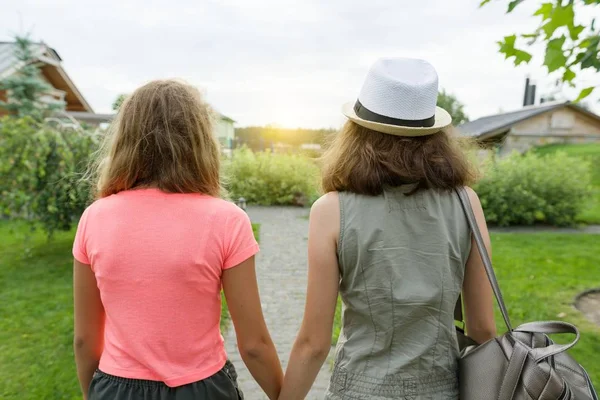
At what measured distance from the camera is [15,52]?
625 inches

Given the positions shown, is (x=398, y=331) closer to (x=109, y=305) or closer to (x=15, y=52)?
(x=109, y=305)

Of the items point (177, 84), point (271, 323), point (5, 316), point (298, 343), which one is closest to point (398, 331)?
point (298, 343)

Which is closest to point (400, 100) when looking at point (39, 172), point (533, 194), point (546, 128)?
point (39, 172)

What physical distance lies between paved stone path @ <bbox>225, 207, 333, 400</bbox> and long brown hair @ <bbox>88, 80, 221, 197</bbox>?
2.79m

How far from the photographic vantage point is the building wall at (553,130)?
27.0m

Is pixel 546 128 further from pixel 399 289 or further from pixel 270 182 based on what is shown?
pixel 399 289

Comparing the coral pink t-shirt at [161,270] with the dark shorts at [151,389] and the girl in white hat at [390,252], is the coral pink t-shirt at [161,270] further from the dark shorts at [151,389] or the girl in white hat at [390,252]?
the girl in white hat at [390,252]

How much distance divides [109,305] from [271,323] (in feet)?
14.1

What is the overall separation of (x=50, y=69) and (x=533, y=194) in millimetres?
16844

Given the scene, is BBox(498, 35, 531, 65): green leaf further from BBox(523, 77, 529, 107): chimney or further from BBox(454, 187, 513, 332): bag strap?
BBox(523, 77, 529, 107): chimney

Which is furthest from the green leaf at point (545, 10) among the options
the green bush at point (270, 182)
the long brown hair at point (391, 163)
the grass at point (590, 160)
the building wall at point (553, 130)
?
the building wall at point (553, 130)

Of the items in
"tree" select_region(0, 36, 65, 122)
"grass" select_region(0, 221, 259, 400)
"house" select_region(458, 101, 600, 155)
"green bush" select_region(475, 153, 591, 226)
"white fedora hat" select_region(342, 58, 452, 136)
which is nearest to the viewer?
"white fedora hat" select_region(342, 58, 452, 136)

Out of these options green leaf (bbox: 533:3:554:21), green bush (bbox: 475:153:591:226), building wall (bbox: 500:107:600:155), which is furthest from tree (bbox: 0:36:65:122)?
building wall (bbox: 500:107:600:155)

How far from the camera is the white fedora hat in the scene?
62.3 inches
